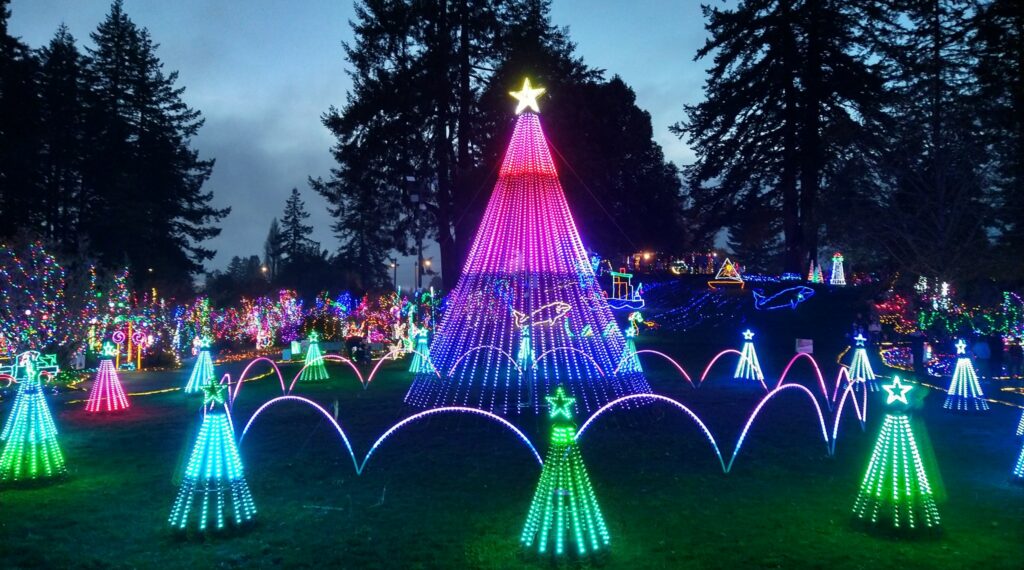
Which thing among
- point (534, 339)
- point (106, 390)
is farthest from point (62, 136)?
point (534, 339)

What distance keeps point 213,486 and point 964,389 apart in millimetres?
15008

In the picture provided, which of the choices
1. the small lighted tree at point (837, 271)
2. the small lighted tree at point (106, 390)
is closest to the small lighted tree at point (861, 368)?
the small lighted tree at point (837, 271)

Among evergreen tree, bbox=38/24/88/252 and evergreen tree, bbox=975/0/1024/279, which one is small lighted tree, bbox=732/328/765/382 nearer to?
evergreen tree, bbox=975/0/1024/279

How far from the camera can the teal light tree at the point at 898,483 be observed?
22.4ft

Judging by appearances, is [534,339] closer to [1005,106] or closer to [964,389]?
[964,389]

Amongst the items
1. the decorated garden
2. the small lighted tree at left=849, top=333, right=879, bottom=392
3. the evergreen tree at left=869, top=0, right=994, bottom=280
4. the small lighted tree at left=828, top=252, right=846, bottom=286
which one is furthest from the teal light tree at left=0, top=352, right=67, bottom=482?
the small lighted tree at left=828, top=252, right=846, bottom=286

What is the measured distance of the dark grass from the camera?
641 cm

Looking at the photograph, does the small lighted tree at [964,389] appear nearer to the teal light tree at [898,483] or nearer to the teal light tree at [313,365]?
the teal light tree at [898,483]

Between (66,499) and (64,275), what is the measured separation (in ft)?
50.7

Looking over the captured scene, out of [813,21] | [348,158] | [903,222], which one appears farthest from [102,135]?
[903,222]

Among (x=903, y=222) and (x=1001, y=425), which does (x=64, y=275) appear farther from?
(x=903, y=222)

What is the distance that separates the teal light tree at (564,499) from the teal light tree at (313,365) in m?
16.0

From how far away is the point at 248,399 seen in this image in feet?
56.1

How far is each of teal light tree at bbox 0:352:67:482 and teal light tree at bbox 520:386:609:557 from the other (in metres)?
6.77
